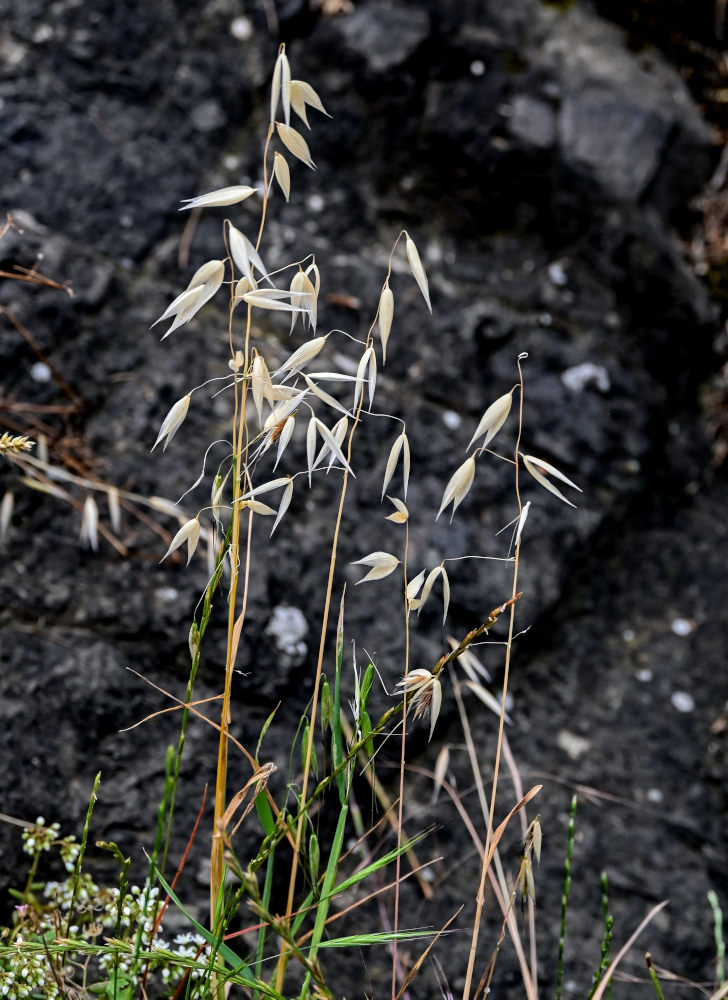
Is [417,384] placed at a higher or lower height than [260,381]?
lower

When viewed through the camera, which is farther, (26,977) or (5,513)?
(5,513)

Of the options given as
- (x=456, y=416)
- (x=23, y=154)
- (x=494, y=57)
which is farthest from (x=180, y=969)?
(x=494, y=57)

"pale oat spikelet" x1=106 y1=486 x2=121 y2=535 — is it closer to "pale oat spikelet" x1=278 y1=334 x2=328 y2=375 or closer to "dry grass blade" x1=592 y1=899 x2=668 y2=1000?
"pale oat spikelet" x1=278 y1=334 x2=328 y2=375


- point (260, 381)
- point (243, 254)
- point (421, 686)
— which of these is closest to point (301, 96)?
point (243, 254)

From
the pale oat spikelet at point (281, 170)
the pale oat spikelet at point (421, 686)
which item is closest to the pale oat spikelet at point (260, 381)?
the pale oat spikelet at point (281, 170)

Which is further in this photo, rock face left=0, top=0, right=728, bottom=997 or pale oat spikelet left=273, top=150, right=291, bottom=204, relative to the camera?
rock face left=0, top=0, right=728, bottom=997

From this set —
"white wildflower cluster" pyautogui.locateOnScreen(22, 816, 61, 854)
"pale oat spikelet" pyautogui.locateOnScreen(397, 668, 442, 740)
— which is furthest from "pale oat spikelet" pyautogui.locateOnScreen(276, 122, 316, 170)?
"white wildflower cluster" pyautogui.locateOnScreen(22, 816, 61, 854)

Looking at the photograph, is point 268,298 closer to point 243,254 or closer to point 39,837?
point 243,254
